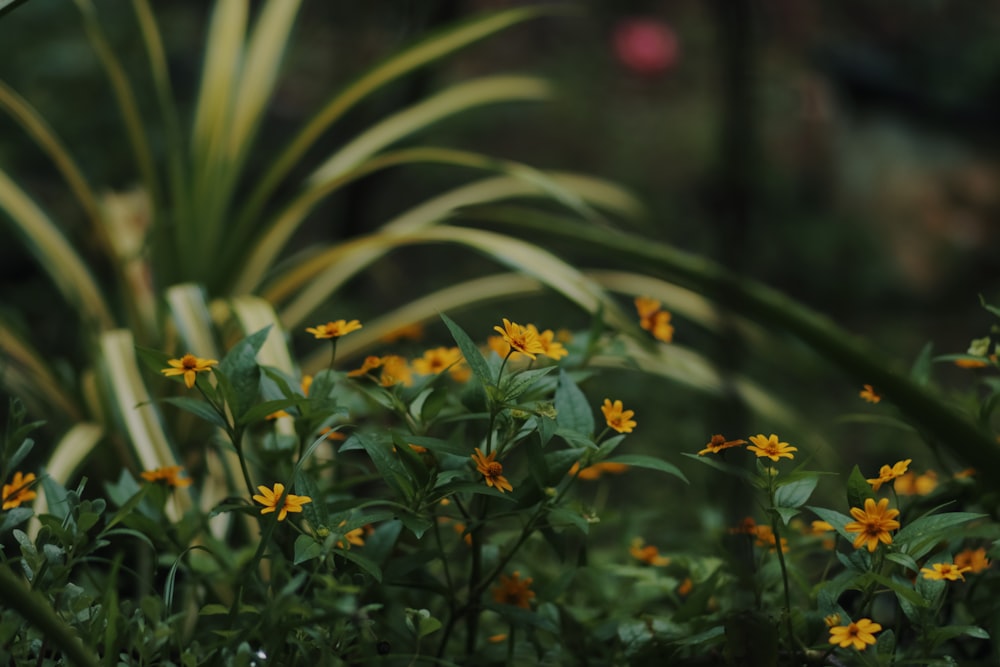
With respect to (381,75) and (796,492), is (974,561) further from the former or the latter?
(381,75)

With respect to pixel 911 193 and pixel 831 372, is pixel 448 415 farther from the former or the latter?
pixel 911 193

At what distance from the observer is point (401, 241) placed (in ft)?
4.46

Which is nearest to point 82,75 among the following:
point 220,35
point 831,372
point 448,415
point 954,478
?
point 220,35

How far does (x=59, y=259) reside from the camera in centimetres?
156

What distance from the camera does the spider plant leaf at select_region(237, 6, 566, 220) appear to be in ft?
5.17

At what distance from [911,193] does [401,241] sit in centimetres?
261

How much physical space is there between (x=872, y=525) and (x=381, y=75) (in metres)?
1.14

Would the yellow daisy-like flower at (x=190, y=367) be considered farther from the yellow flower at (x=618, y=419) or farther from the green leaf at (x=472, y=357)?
the yellow flower at (x=618, y=419)

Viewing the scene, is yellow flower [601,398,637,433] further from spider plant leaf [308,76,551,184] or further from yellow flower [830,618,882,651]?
spider plant leaf [308,76,551,184]

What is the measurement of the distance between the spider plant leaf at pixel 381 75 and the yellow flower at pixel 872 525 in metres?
1.12

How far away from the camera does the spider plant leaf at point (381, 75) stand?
1.58 metres

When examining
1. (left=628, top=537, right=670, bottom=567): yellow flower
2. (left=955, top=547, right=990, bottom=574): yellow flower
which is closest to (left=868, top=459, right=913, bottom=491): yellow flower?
(left=955, top=547, right=990, bottom=574): yellow flower

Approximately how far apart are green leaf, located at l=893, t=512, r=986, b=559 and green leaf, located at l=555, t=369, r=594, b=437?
0.23m

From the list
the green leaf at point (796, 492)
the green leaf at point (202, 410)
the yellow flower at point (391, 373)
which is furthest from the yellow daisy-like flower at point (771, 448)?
the green leaf at point (202, 410)
